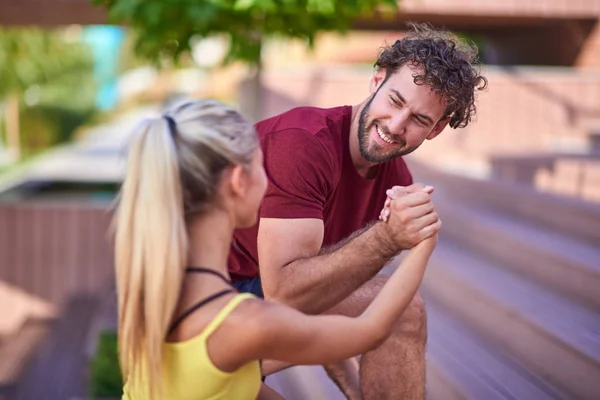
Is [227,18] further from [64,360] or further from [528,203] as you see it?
[64,360]

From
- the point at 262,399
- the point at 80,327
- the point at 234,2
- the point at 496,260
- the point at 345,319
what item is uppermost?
the point at 234,2

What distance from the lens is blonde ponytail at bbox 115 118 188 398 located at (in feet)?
5.36

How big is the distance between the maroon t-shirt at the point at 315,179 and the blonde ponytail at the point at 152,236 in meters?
0.67

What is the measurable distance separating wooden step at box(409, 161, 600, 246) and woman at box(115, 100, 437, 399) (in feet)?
8.72

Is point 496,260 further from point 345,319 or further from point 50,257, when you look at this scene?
A: point 50,257

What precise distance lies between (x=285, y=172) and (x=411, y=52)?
541 mm

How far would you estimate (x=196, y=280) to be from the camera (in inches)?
67.4

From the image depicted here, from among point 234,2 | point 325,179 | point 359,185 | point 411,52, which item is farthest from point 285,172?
point 234,2

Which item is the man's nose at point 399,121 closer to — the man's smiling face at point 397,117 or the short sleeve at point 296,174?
the man's smiling face at point 397,117

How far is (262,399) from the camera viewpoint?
2086 mm

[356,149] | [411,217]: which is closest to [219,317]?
[411,217]

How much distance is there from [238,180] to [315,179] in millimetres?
651

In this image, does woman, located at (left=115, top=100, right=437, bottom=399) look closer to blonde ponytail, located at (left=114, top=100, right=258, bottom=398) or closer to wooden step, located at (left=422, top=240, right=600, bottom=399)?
blonde ponytail, located at (left=114, top=100, right=258, bottom=398)

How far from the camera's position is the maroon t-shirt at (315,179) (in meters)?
2.31
